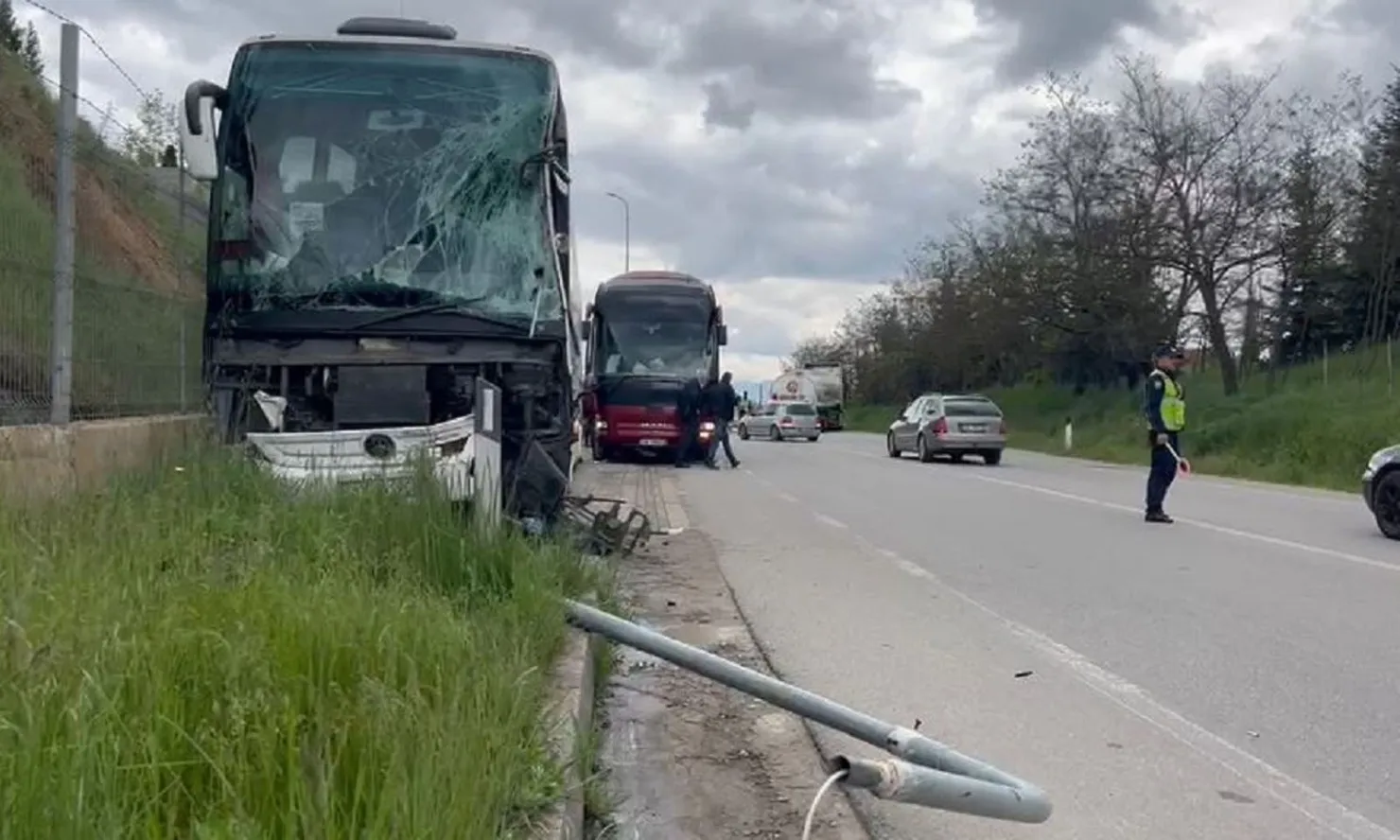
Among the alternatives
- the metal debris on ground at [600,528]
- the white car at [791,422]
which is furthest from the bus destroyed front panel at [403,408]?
the white car at [791,422]

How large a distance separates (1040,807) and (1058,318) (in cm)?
4271

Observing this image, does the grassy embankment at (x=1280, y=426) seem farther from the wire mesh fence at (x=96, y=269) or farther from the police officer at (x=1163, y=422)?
the wire mesh fence at (x=96, y=269)

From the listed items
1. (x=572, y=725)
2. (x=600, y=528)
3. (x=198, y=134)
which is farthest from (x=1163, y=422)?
(x=572, y=725)

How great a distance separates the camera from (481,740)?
3.50 m

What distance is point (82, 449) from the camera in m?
7.33

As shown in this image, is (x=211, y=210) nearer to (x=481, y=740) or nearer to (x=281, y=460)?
(x=281, y=460)

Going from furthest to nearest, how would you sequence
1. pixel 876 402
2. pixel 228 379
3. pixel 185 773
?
pixel 876 402, pixel 228 379, pixel 185 773

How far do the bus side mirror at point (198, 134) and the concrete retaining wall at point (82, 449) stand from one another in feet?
5.40

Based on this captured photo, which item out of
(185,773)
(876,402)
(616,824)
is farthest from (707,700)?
(876,402)

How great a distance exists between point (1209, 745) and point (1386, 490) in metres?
8.95

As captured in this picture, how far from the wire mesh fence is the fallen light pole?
4267 mm

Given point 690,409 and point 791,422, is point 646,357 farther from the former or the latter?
point 791,422

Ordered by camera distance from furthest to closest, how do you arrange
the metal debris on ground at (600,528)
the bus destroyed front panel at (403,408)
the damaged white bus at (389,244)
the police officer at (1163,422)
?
1. the police officer at (1163,422)
2. the metal debris on ground at (600,528)
3. the damaged white bus at (389,244)
4. the bus destroyed front panel at (403,408)

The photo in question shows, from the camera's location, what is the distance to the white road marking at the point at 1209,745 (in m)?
4.67
